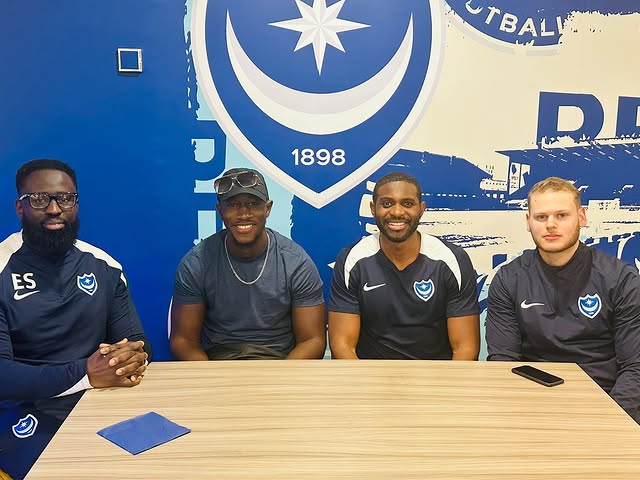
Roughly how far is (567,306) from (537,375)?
20.8 inches

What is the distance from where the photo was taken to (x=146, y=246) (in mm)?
2992

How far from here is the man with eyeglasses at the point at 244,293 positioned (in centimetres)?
262

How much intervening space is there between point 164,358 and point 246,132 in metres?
1.24

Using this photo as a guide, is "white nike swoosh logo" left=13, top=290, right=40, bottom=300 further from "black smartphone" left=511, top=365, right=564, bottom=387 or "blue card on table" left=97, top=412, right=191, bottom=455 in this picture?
"black smartphone" left=511, top=365, right=564, bottom=387

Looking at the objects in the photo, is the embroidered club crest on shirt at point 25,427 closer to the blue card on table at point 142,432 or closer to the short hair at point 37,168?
the blue card on table at point 142,432

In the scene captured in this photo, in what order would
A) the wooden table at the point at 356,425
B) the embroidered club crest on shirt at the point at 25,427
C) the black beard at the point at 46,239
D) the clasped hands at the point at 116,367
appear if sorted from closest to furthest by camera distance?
the wooden table at the point at 356,425
the clasped hands at the point at 116,367
the embroidered club crest on shirt at the point at 25,427
the black beard at the point at 46,239

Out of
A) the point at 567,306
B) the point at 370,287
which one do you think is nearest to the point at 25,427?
the point at 370,287

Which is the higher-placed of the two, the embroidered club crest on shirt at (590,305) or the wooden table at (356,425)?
the embroidered club crest on shirt at (590,305)

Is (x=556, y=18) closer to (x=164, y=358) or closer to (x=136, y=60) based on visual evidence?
(x=136, y=60)

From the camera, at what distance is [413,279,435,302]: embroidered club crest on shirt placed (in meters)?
2.59

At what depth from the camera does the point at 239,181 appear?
2.64 meters

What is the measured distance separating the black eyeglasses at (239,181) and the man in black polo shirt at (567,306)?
113 cm

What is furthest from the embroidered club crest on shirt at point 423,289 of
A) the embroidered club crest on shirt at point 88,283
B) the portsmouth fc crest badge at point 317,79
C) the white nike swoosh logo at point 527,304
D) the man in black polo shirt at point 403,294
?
the embroidered club crest on shirt at point 88,283

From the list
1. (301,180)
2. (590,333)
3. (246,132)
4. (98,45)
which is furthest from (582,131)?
(98,45)
